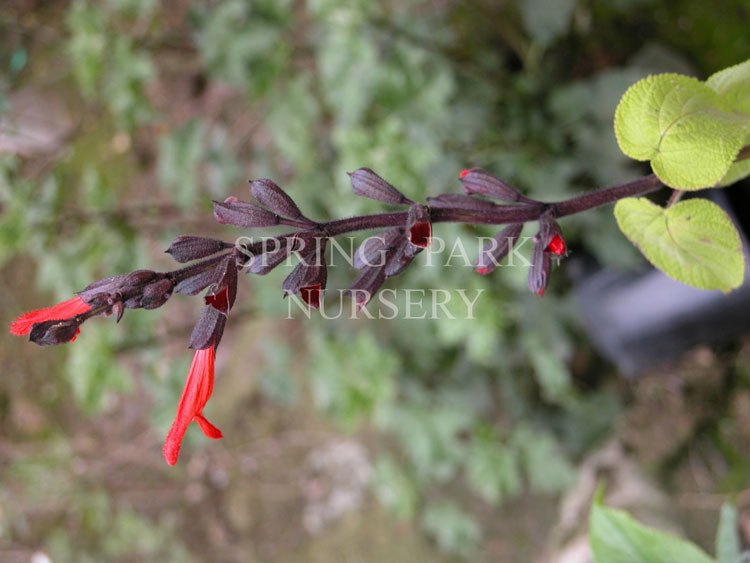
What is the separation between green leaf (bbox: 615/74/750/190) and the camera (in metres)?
0.86

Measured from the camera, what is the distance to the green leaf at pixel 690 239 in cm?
87

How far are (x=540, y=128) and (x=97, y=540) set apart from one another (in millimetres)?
3738

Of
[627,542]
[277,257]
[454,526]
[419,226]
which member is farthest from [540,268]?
[454,526]

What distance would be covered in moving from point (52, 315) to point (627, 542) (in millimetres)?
905

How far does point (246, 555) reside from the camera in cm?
381

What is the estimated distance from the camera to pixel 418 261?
2.21m

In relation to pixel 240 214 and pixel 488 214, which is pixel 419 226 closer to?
pixel 488 214

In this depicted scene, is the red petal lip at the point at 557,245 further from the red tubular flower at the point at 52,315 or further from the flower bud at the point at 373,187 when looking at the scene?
the red tubular flower at the point at 52,315

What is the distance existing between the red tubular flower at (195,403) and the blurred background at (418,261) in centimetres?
119

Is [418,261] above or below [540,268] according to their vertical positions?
above

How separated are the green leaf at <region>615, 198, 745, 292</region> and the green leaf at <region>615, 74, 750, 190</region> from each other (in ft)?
0.14

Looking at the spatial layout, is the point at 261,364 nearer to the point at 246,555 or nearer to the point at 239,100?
the point at 246,555

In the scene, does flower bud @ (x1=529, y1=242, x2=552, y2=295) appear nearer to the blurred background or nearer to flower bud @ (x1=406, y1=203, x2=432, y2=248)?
flower bud @ (x1=406, y1=203, x2=432, y2=248)

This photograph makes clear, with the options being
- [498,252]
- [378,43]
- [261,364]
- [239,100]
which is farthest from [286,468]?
[498,252]
